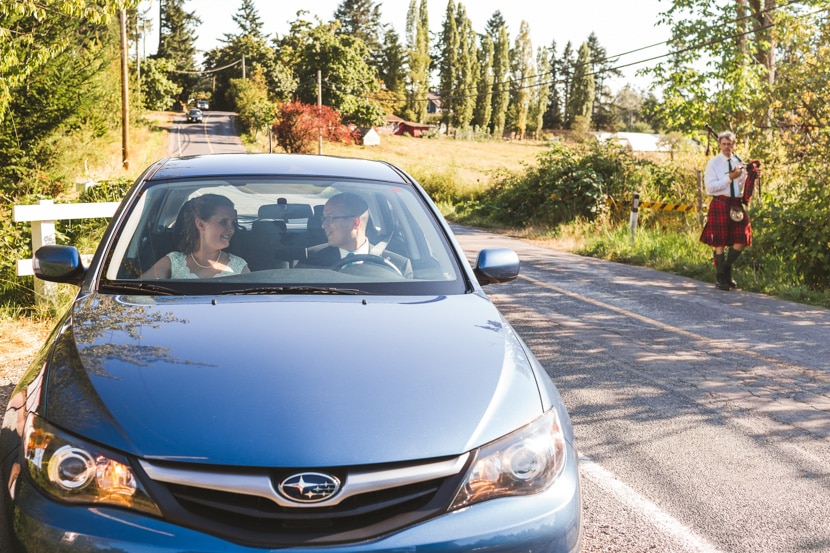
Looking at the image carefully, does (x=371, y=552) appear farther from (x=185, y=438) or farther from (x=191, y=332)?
(x=191, y=332)

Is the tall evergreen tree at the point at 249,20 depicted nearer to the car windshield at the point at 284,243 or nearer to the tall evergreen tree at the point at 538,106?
the tall evergreen tree at the point at 538,106

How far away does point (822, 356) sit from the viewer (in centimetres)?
758

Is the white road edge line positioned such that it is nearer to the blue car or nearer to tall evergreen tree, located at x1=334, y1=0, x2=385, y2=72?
the blue car

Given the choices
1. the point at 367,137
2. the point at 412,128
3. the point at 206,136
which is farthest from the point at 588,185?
the point at 412,128

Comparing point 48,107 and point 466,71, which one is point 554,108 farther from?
point 48,107

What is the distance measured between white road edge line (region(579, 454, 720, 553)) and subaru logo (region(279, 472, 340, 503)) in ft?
6.49

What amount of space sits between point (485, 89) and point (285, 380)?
116952mm

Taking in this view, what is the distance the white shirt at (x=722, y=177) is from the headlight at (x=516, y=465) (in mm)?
9622

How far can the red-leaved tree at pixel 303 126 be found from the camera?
2279 inches

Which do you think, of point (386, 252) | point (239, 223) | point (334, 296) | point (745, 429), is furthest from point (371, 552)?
point (745, 429)

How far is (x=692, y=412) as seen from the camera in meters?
5.68

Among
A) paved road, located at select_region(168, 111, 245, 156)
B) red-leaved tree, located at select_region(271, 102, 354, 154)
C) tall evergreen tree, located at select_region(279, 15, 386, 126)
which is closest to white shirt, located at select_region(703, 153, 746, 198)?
red-leaved tree, located at select_region(271, 102, 354, 154)

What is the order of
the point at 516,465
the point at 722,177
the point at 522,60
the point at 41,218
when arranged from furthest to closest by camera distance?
1. the point at 522,60
2. the point at 722,177
3. the point at 41,218
4. the point at 516,465

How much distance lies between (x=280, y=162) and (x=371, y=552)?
2.75m
